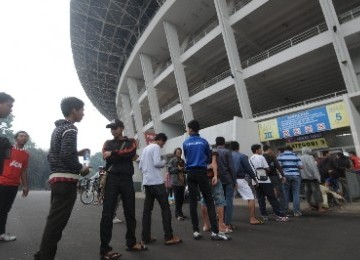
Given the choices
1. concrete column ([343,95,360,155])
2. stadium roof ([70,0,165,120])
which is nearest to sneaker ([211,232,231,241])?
concrete column ([343,95,360,155])

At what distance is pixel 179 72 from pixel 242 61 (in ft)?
16.8

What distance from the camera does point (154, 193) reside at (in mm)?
5004

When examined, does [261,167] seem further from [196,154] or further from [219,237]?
[219,237]

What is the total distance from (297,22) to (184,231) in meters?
17.6

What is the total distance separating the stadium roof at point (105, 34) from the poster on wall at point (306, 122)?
14463 mm

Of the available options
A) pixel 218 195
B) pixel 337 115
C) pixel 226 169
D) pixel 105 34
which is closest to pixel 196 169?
pixel 218 195

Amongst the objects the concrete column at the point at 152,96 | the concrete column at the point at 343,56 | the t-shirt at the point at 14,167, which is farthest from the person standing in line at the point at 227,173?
the concrete column at the point at 152,96

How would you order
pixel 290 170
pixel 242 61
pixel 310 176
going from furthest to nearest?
pixel 242 61
pixel 310 176
pixel 290 170

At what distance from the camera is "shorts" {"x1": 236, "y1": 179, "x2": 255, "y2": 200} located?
6.65 m

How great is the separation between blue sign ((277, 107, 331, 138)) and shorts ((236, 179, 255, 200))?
30.1ft

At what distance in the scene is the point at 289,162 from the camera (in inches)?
320

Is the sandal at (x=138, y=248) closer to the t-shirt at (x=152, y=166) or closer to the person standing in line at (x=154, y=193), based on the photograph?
the person standing in line at (x=154, y=193)

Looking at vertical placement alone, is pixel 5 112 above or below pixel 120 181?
above

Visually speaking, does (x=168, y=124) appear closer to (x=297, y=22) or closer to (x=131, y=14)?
(x=131, y=14)
